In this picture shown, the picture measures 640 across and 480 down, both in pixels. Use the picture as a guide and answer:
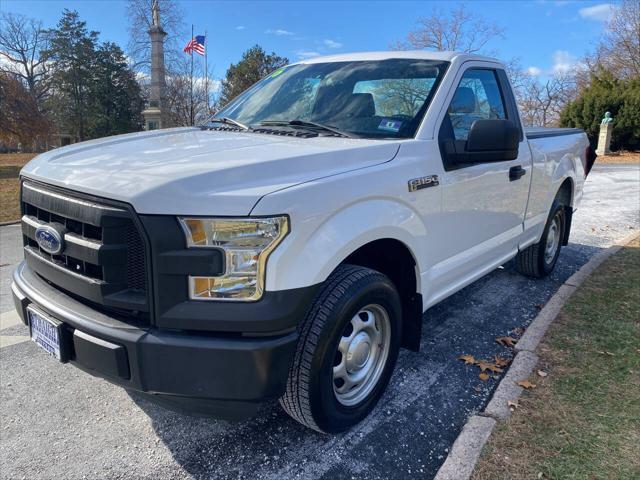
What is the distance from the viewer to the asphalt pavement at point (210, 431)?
7.57 ft

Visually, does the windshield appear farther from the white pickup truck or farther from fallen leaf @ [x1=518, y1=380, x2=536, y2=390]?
A: fallen leaf @ [x1=518, y1=380, x2=536, y2=390]

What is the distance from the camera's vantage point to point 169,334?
6.21 feet

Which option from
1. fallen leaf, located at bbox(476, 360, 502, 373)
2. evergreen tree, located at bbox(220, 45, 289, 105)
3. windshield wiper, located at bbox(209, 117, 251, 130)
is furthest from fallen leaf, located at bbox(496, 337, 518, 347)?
evergreen tree, located at bbox(220, 45, 289, 105)

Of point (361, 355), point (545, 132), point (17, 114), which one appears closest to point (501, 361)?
point (361, 355)

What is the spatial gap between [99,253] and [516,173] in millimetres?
3138

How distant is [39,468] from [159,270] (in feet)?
4.22

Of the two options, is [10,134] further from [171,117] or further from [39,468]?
[39,468]

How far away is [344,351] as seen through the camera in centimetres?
243

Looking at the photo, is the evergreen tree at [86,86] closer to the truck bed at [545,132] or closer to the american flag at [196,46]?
the american flag at [196,46]

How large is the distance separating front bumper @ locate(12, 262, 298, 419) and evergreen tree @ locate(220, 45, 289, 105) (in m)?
34.1

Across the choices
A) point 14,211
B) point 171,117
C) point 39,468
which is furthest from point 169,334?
point 171,117

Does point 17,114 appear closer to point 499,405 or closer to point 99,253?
point 99,253

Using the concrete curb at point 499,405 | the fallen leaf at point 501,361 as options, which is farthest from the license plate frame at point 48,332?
the fallen leaf at point 501,361

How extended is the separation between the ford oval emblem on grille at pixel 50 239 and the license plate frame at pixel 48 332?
1.01ft
